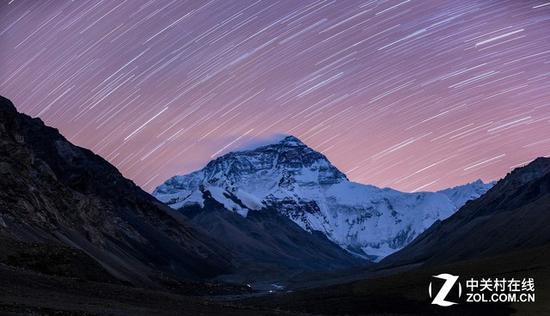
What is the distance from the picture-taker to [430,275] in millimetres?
87125

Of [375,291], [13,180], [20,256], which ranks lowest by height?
[375,291]

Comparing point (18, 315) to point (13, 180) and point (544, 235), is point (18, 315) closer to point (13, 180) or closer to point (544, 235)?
point (13, 180)

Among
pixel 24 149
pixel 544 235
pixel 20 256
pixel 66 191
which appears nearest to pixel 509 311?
pixel 20 256

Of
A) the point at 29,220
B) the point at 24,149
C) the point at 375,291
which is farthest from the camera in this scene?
the point at 24,149

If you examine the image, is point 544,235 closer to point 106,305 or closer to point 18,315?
point 106,305

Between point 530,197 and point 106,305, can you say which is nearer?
point 106,305

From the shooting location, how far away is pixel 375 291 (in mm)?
84500

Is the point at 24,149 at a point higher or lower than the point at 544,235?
higher

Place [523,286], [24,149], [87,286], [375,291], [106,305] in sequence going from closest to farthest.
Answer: [106,305] < [87,286] < [523,286] < [375,291] < [24,149]

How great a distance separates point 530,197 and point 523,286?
138m

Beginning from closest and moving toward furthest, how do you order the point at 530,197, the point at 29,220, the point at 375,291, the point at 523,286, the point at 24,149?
1. the point at 523,286
2. the point at 375,291
3. the point at 29,220
4. the point at 24,149
5. the point at 530,197

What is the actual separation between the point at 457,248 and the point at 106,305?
125647 millimetres

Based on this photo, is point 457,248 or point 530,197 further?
point 530,197

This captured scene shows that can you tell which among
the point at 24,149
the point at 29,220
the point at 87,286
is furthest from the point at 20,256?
the point at 24,149
